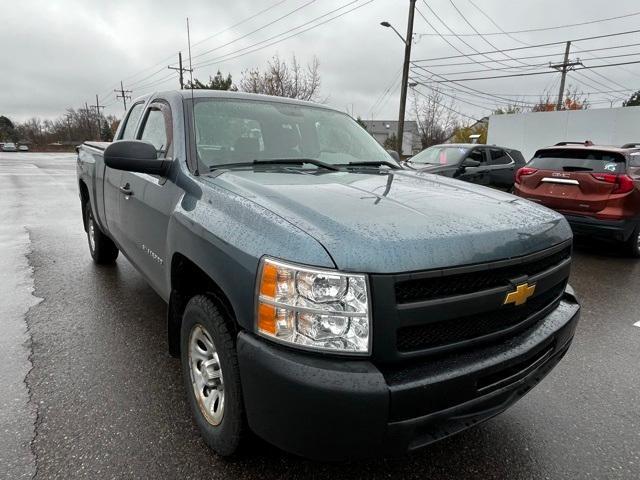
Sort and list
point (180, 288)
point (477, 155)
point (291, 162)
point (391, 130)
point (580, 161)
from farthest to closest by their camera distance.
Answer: point (391, 130), point (477, 155), point (580, 161), point (291, 162), point (180, 288)

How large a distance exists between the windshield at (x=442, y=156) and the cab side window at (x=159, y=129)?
8.07 meters

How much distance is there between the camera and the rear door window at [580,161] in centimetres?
618

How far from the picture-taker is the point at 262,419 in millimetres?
1696

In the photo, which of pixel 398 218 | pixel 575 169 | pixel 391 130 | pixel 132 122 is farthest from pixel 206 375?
pixel 391 130

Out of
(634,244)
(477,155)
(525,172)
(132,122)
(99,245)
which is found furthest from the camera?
(477,155)

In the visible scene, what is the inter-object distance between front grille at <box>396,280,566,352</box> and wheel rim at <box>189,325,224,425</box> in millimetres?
897

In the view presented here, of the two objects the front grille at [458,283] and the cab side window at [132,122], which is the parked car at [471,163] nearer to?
the cab side window at [132,122]

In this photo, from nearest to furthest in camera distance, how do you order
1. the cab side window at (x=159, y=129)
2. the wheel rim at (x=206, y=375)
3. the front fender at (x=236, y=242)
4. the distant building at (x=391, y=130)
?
the front fender at (x=236, y=242)
the wheel rim at (x=206, y=375)
the cab side window at (x=159, y=129)
the distant building at (x=391, y=130)

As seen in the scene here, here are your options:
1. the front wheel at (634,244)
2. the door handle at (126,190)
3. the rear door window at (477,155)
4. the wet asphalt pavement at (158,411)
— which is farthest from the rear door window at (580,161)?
Result: the door handle at (126,190)

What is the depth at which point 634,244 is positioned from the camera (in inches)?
252

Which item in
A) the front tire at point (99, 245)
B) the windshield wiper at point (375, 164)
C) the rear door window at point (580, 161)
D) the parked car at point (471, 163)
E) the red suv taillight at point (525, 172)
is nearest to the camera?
the windshield wiper at point (375, 164)

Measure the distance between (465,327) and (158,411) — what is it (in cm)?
180

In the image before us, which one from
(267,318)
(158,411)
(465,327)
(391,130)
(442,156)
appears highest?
(391,130)

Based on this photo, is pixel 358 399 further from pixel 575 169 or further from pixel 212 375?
pixel 575 169
